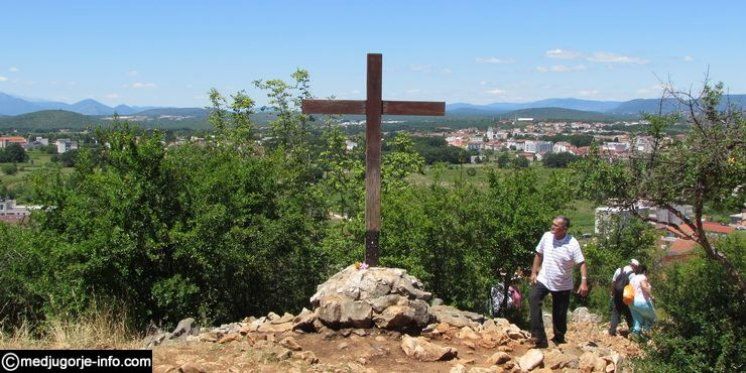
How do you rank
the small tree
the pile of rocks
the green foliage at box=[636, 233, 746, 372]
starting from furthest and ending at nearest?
the small tree → the pile of rocks → the green foliage at box=[636, 233, 746, 372]

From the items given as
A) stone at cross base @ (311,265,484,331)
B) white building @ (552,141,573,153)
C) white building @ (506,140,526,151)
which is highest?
white building @ (552,141,573,153)

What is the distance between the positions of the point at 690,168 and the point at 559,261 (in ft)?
5.58

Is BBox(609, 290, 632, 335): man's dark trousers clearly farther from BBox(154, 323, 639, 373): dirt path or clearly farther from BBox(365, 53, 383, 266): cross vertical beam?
BBox(365, 53, 383, 266): cross vertical beam

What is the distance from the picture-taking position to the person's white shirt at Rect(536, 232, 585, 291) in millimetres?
Result: 7133

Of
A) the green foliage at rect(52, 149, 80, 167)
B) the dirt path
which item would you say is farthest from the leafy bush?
the green foliage at rect(52, 149, 80, 167)

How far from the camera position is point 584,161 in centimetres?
842

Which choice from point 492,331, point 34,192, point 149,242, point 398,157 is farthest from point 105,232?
point 398,157

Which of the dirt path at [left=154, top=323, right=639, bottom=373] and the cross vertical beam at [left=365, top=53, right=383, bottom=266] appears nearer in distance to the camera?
the dirt path at [left=154, top=323, right=639, bottom=373]

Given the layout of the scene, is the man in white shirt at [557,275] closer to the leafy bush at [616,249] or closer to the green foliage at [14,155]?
the leafy bush at [616,249]

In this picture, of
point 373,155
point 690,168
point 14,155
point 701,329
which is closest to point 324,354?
point 373,155

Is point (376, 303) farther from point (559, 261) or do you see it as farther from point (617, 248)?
point (617, 248)

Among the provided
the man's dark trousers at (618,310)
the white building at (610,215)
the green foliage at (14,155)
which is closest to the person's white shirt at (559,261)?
the white building at (610,215)

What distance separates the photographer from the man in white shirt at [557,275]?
278 inches

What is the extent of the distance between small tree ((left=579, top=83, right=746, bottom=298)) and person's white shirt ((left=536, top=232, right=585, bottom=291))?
1176 millimetres
